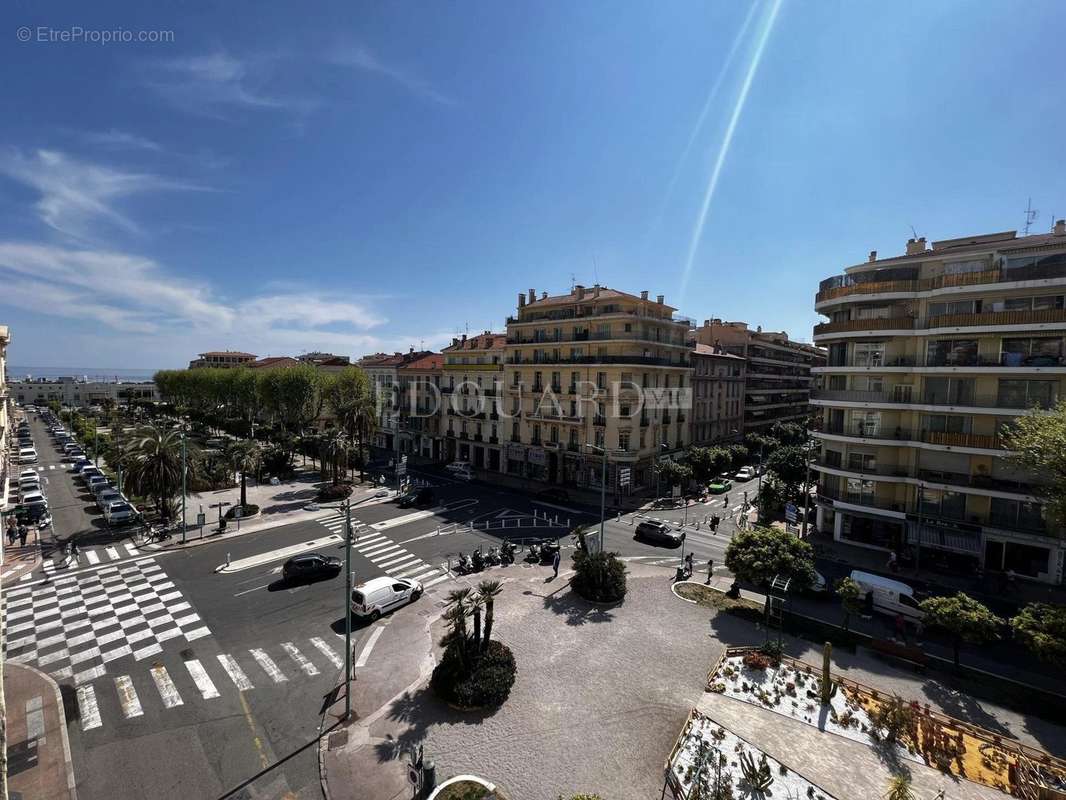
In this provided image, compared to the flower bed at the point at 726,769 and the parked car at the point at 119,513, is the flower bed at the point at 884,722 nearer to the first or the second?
the flower bed at the point at 726,769

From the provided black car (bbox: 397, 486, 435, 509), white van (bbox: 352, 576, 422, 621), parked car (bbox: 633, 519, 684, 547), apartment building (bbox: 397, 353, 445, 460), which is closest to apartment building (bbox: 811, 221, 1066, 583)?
parked car (bbox: 633, 519, 684, 547)

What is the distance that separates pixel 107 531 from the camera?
114ft

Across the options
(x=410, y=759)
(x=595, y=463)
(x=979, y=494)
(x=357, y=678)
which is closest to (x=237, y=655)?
(x=357, y=678)

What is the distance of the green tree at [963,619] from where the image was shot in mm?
18094

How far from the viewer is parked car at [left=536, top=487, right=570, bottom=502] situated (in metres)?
46.1

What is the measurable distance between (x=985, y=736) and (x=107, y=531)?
48.5 metres

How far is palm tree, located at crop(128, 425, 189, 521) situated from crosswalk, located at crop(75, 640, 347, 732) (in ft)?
68.9

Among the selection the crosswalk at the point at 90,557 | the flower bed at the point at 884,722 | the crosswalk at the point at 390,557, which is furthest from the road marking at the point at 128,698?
the flower bed at the point at 884,722

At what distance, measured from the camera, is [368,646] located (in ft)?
68.3

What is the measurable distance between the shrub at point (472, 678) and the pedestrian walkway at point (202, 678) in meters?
4.31

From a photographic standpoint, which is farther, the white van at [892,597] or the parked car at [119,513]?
the parked car at [119,513]

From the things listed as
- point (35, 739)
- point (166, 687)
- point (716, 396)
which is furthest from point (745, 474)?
point (35, 739)

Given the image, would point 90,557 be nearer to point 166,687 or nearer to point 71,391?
point 166,687

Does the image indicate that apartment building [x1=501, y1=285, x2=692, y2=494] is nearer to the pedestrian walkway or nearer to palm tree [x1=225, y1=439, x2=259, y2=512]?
palm tree [x1=225, y1=439, x2=259, y2=512]
